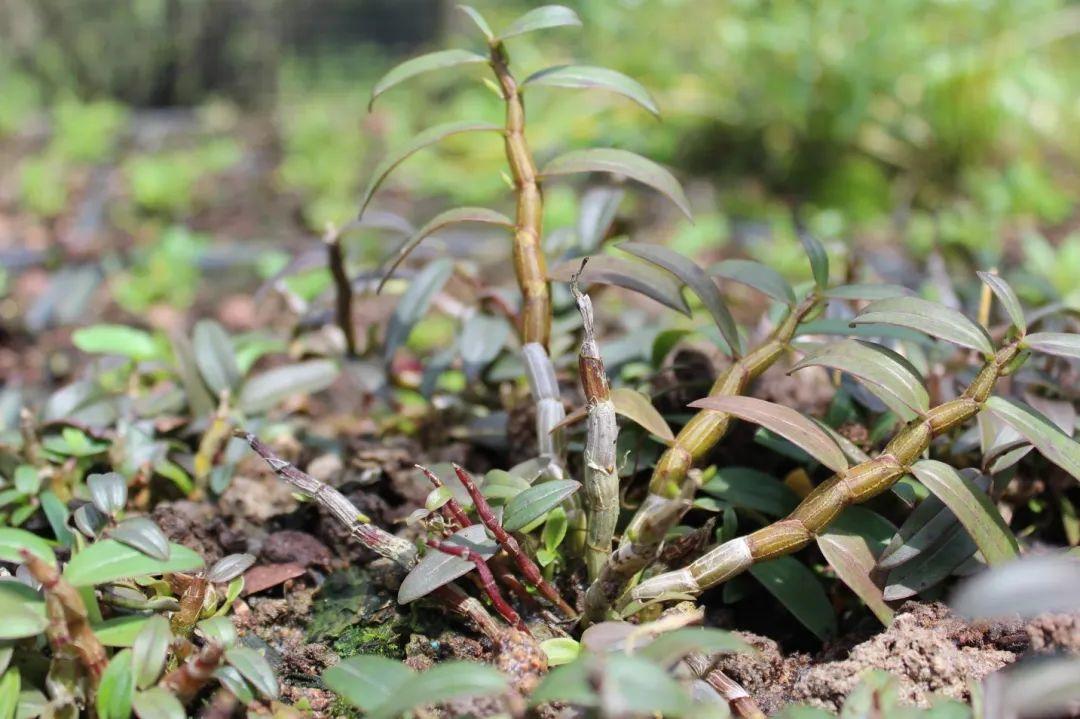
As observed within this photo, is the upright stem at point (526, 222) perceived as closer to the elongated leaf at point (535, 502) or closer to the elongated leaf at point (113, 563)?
the elongated leaf at point (535, 502)

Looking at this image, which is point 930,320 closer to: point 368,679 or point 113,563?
point 368,679

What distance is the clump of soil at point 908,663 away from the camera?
3.87 ft

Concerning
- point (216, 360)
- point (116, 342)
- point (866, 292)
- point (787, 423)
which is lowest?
point (116, 342)

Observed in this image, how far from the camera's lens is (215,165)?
404 cm

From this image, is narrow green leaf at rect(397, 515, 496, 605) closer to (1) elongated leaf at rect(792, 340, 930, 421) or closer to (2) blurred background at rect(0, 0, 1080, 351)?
(1) elongated leaf at rect(792, 340, 930, 421)

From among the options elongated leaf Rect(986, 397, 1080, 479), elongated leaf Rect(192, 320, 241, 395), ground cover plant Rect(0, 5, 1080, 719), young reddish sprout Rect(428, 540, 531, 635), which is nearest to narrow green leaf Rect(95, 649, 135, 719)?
ground cover plant Rect(0, 5, 1080, 719)

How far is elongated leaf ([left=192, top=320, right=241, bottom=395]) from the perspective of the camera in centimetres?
183

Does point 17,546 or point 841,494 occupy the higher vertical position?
point 841,494

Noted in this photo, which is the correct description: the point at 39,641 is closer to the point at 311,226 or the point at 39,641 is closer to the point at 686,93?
the point at 311,226

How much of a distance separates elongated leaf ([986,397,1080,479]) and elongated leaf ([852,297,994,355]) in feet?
0.24

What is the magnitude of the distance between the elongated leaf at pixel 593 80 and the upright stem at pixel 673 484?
0.39 metres

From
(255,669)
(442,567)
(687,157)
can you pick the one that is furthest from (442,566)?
(687,157)

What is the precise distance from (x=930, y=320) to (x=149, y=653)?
39.0 inches

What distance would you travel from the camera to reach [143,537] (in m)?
1.14
